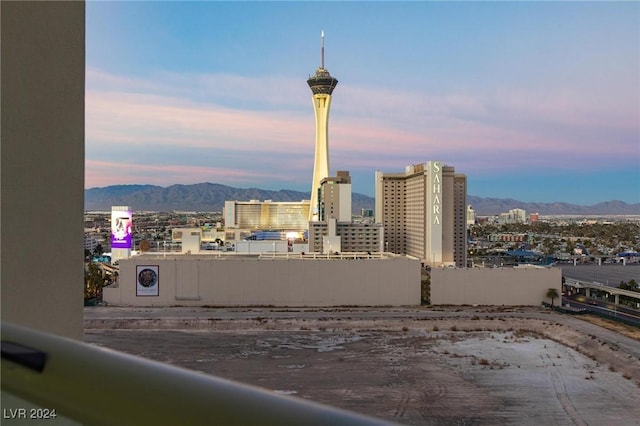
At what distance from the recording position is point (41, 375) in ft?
1.19

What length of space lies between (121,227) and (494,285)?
18188 millimetres

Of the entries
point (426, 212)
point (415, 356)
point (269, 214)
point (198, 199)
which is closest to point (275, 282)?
point (415, 356)

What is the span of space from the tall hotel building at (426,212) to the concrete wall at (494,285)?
334 inches

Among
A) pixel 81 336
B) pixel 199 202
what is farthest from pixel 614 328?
pixel 199 202

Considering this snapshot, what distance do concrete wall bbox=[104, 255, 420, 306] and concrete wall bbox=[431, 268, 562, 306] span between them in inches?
43.3

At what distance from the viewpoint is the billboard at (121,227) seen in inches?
1011

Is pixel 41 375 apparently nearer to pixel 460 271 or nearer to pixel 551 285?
pixel 460 271

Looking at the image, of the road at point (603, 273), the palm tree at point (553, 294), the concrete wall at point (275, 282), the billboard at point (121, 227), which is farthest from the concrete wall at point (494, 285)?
the billboard at point (121, 227)

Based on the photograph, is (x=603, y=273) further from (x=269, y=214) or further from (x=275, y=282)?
(x=269, y=214)

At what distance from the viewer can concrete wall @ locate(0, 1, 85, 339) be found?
46.4 inches

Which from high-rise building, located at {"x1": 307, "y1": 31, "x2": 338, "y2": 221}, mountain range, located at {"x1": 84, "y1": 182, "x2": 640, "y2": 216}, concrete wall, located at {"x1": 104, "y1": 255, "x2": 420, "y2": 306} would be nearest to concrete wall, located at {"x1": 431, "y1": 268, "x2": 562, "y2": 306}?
concrete wall, located at {"x1": 104, "y1": 255, "x2": 420, "y2": 306}

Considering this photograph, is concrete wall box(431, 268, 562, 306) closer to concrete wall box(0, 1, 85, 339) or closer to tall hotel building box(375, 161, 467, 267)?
tall hotel building box(375, 161, 467, 267)

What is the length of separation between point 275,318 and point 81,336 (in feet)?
49.0

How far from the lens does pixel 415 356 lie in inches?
482
